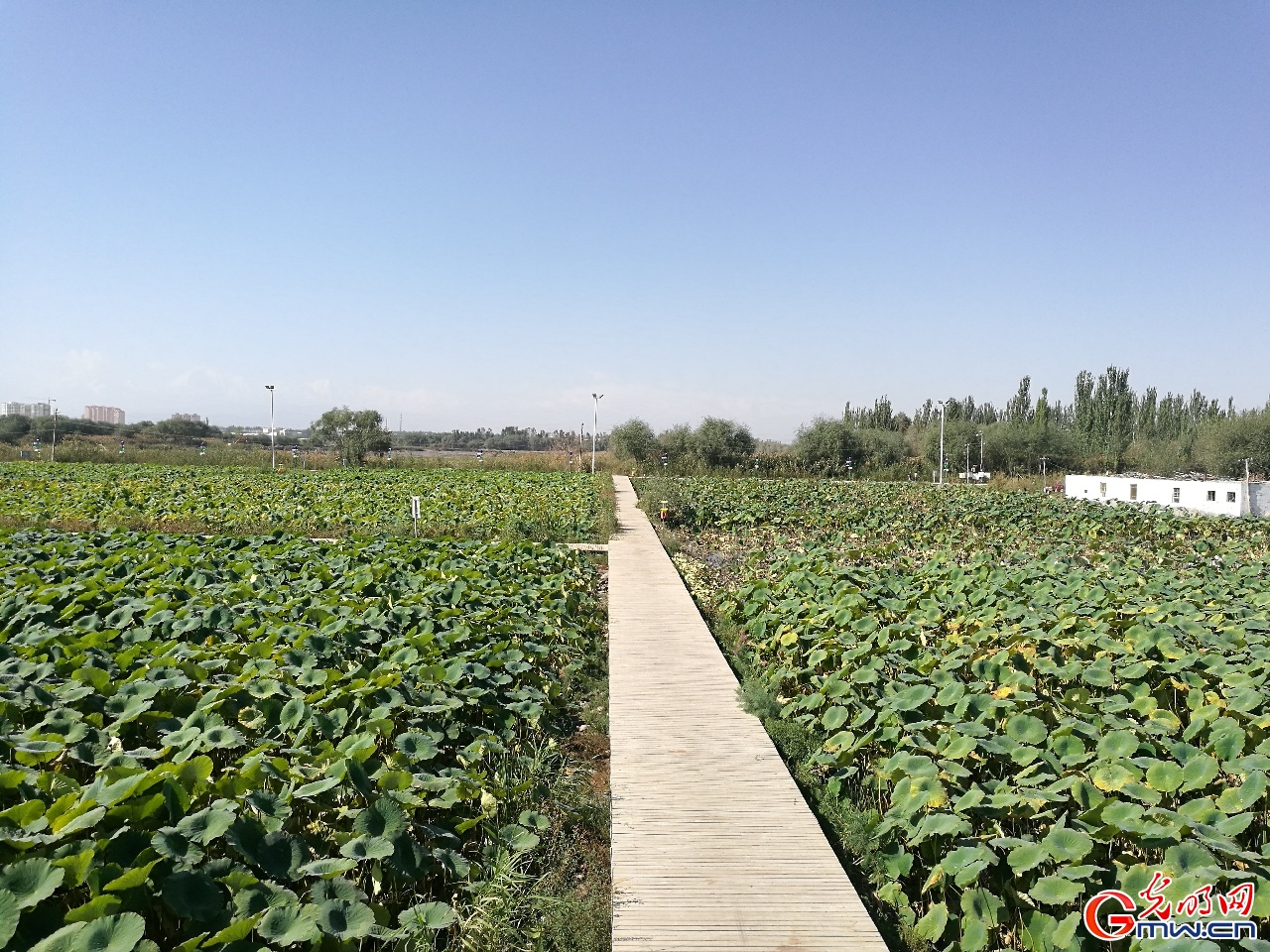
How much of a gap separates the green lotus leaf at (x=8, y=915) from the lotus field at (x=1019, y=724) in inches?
133

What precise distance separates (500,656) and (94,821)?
3.07 m

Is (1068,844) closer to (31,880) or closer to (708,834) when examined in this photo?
(708,834)

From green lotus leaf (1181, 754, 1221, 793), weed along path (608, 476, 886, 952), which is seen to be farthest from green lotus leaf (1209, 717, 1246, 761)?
weed along path (608, 476, 886, 952)

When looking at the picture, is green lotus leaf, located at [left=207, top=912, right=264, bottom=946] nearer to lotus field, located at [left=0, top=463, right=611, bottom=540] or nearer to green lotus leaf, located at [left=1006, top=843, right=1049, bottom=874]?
green lotus leaf, located at [left=1006, top=843, right=1049, bottom=874]

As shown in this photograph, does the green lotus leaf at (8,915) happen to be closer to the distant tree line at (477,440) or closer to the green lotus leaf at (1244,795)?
the green lotus leaf at (1244,795)

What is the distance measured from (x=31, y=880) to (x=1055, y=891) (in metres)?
3.80

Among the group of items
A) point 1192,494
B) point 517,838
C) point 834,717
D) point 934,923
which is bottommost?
point 934,923

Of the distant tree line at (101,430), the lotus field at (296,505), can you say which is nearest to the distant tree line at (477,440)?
the distant tree line at (101,430)

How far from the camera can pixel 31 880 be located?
2.63 meters

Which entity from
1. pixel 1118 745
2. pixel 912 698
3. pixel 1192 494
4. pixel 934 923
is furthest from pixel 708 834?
pixel 1192 494

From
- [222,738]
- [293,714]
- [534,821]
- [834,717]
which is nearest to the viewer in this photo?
[534,821]

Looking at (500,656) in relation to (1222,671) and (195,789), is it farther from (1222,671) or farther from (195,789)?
(1222,671)

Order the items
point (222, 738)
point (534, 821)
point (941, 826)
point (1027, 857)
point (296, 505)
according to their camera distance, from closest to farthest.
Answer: point (1027, 857) → point (941, 826) → point (534, 821) → point (222, 738) → point (296, 505)

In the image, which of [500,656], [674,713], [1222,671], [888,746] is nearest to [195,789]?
[500,656]
